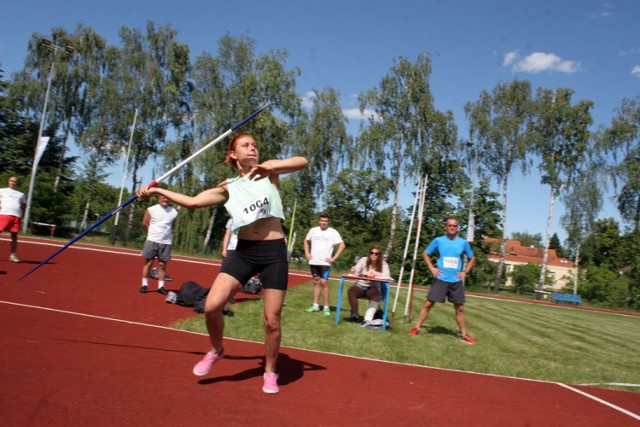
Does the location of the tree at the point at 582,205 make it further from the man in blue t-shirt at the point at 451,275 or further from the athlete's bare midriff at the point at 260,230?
the athlete's bare midriff at the point at 260,230

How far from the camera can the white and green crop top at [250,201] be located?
4.03 metres

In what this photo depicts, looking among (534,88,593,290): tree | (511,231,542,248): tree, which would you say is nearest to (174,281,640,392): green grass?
(534,88,593,290): tree

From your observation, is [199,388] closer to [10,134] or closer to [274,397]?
[274,397]

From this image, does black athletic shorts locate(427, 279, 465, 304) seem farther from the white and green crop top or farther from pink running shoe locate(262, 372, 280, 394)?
the white and green crop top

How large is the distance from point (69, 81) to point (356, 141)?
75.5ft

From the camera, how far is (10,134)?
41688 mm

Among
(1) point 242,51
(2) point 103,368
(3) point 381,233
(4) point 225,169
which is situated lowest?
(2) point 103,368

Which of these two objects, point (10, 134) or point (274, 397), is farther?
point (10, 134)

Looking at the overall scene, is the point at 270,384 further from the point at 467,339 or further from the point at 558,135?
the point at 558,135

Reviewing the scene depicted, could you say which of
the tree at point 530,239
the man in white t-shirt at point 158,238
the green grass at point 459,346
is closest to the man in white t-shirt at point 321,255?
the green grass at point 459,346

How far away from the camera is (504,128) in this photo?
117 ft

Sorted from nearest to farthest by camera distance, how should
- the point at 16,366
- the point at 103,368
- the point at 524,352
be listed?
the point at 16,366
the point at 103,368
the point at 524,352

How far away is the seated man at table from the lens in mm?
8414

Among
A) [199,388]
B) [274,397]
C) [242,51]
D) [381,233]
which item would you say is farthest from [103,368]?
[381,233]
